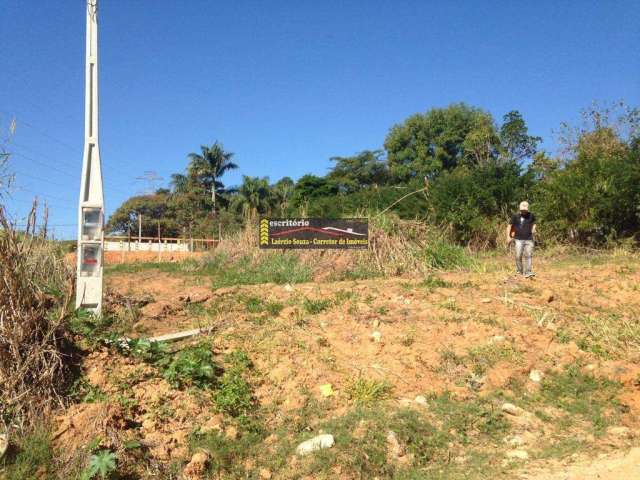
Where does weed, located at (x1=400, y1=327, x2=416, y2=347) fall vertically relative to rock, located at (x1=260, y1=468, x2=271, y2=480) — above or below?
above

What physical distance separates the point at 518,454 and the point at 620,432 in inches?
36.7

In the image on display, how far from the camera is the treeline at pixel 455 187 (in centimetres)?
1288

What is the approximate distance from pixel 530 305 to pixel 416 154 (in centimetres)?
2934

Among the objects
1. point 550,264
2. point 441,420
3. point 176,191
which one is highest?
point 176,191

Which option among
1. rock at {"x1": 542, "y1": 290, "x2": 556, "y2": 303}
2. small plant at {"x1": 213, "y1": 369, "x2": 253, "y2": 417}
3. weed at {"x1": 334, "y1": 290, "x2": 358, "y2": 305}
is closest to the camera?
small plant at {"x1": 213, "y1": 369, "x2": 253, "y2": 417}

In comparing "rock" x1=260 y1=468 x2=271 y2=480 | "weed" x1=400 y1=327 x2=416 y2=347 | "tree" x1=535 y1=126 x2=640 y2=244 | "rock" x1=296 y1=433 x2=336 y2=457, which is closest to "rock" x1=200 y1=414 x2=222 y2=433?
"rock" x1=260 y1=468 x2=271 y2=480

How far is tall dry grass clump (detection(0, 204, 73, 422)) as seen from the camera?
11.1 feet

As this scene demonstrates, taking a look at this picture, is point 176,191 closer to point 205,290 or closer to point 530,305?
point 205,290

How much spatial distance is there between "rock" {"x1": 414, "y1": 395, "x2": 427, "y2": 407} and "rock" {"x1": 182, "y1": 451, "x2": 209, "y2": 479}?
1.72 metres

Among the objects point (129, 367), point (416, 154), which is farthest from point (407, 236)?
point (416, 154)

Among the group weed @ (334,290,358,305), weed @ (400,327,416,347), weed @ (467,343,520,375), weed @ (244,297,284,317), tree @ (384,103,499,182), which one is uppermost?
tree @ (384,103,499,182)

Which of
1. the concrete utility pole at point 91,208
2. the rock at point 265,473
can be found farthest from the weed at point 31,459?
the concrete utility pole at point 91,208

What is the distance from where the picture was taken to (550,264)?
34.5ft

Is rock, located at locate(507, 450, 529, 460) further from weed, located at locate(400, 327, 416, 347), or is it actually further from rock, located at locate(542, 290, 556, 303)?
rock, located at locate(542, 290, 556, 303)
